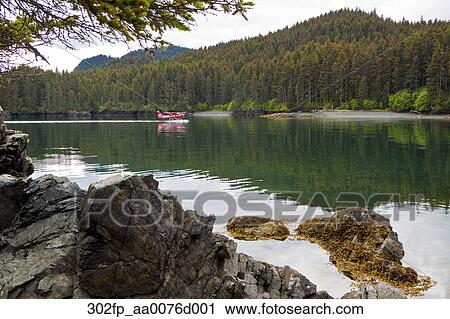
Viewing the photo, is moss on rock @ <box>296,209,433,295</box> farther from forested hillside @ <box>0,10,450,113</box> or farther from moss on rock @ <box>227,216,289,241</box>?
forested hillside @ <box>0,10,450,113</box>

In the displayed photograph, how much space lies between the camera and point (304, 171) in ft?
129

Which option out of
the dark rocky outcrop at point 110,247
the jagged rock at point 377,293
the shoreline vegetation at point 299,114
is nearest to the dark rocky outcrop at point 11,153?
the dark rocky outcrop at point 110,247

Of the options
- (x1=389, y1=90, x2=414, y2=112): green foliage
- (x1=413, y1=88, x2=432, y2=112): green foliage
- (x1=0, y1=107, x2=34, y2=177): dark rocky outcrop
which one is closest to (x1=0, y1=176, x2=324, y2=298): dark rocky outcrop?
(x1=0, y1=107, x2=34, y2=177): dark rocky outcrop

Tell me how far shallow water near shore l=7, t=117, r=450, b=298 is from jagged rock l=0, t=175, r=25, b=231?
885cm

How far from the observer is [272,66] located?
165 m

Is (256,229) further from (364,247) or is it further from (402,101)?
(402,101)

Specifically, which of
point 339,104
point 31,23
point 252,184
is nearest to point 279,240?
point 31,23

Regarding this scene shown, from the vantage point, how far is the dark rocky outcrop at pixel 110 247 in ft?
30.5

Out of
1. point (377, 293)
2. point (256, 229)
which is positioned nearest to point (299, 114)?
point (256, 229)

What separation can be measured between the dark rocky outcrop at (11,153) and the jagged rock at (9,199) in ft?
23.2

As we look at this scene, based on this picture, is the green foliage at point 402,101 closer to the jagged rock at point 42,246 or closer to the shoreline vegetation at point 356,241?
the shoreline vegetation at point 356,241

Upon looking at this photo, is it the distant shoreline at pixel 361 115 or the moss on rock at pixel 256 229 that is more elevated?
the distant shoreline at pixel 361 115

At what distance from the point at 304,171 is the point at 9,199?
3113 cm

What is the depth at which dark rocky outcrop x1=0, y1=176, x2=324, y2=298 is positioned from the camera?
30.5 feet
